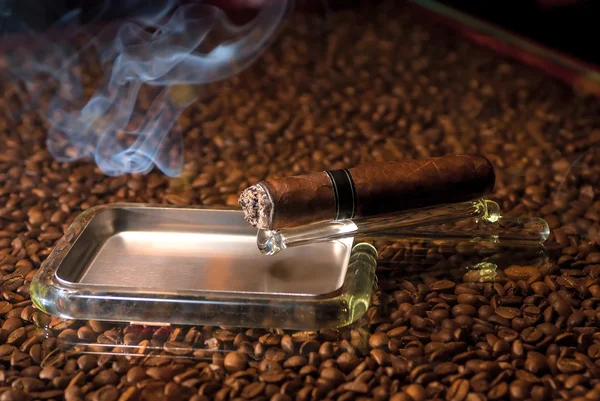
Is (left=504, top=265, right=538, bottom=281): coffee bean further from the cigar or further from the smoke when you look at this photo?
the smoke

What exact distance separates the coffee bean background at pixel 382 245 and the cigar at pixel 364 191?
0.19m

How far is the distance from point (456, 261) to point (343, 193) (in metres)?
0.39

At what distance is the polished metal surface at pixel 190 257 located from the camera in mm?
1660

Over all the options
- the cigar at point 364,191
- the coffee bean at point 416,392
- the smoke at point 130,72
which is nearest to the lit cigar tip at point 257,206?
the cigar at point 364,191

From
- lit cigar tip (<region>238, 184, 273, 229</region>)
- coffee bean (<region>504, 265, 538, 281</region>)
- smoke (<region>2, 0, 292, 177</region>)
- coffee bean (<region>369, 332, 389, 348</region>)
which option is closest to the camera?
coffee bean (<region>369, 332, 389, 348</region>)

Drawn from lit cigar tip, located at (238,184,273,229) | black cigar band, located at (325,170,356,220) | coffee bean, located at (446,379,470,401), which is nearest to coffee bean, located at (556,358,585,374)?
coffee bean, located at (446,379,470,401)

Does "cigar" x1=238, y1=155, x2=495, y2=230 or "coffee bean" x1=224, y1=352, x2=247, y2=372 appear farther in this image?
"cigar" x1=238, y1=155, x2=495, y2=230

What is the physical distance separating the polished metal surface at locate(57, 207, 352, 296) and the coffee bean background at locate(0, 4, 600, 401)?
14cm

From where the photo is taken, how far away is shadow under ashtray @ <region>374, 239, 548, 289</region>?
1.75 meters

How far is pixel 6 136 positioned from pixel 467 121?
6.01 feet

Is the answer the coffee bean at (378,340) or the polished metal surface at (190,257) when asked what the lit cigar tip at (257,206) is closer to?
the polished metal surface at (190,257)

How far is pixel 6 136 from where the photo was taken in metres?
2.65

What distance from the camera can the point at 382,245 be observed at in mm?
1873

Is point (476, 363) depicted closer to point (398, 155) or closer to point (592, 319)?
point (592, 319)
